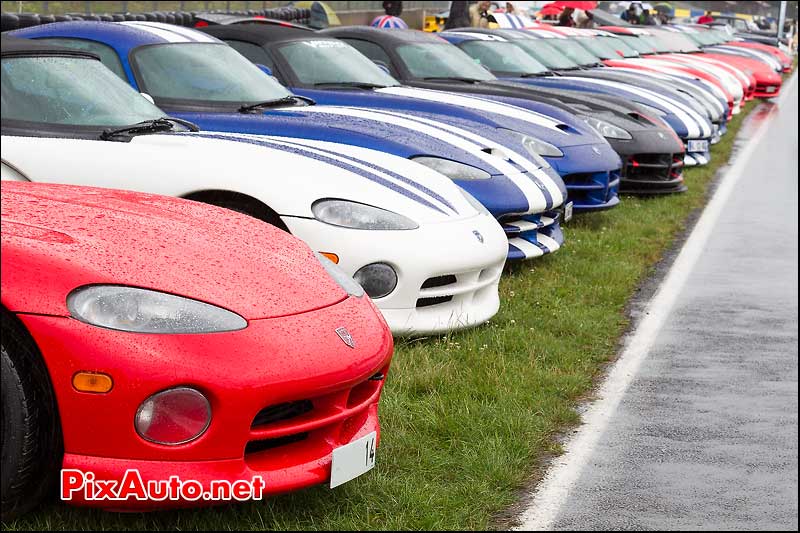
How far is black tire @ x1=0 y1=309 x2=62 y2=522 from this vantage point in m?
3.04

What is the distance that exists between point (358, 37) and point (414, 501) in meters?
→ 7.42

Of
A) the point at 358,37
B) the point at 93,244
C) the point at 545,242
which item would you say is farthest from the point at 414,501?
the point at 358,37

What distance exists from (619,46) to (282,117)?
14.4m

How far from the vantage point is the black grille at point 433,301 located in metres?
5.49

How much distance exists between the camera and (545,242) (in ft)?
24.6

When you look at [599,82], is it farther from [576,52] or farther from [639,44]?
[639,44]

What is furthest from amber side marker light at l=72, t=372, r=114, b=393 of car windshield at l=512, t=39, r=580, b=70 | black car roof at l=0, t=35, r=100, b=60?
car windshield at l=512, t=39, r=580, b=70

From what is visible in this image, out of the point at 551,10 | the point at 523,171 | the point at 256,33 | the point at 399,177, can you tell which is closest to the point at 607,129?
the point at 256,33

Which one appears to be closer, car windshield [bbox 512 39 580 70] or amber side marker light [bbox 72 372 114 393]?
amber side marker light [bbox 72 372 114 393]

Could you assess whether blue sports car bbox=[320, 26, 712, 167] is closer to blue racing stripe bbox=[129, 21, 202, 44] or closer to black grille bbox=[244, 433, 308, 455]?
blue racing stripe bbox=[129, 21, 202, 44]

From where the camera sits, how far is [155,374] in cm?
306

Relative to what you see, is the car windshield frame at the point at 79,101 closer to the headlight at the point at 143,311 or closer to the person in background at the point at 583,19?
the headlight at the point at 143,311

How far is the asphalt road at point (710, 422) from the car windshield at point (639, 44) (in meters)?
13.5

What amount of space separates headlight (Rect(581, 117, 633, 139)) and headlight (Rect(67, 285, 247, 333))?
8.07 m
